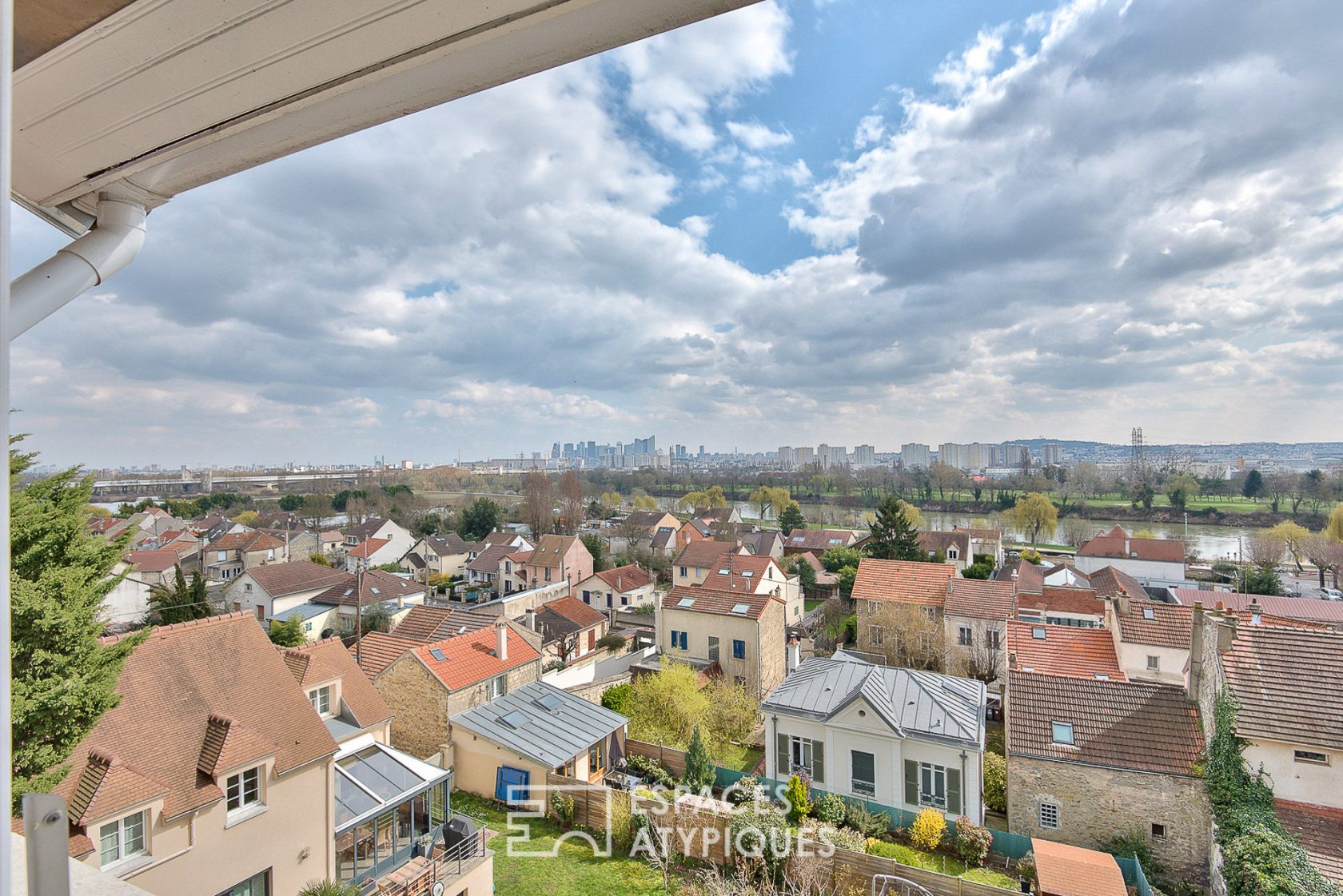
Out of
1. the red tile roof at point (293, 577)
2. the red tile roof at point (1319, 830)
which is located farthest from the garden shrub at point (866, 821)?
the red tile roof at point (293, 577)

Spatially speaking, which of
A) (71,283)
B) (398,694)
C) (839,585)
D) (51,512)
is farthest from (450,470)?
(71,283)

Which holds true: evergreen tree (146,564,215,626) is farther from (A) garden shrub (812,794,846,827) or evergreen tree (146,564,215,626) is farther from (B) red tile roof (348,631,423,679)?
(A) garden shrub (812,794,846,827)

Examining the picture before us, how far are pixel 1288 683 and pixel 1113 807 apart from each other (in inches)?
123

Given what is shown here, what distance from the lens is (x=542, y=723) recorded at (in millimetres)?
11180

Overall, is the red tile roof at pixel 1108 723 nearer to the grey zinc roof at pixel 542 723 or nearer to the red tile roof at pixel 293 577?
the grey zinc roof at pixel 542 723

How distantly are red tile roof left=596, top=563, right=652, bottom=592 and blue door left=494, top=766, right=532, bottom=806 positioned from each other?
45.5 ft

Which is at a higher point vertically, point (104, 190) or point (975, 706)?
point (104, 190)

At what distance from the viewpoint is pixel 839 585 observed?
2588 cm

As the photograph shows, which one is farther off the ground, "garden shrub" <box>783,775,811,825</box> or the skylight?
the skylight

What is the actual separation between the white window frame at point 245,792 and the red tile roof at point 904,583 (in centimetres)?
1608

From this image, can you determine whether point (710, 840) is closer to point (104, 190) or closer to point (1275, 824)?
point (1275, 824)

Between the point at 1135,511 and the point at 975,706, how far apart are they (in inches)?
2069

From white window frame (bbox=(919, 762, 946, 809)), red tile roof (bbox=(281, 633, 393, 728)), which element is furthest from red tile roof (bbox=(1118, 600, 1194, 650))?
red tile roof (bbox=(281, 633, 393, 728))

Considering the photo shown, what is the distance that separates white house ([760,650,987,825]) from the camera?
1022 centimetres
